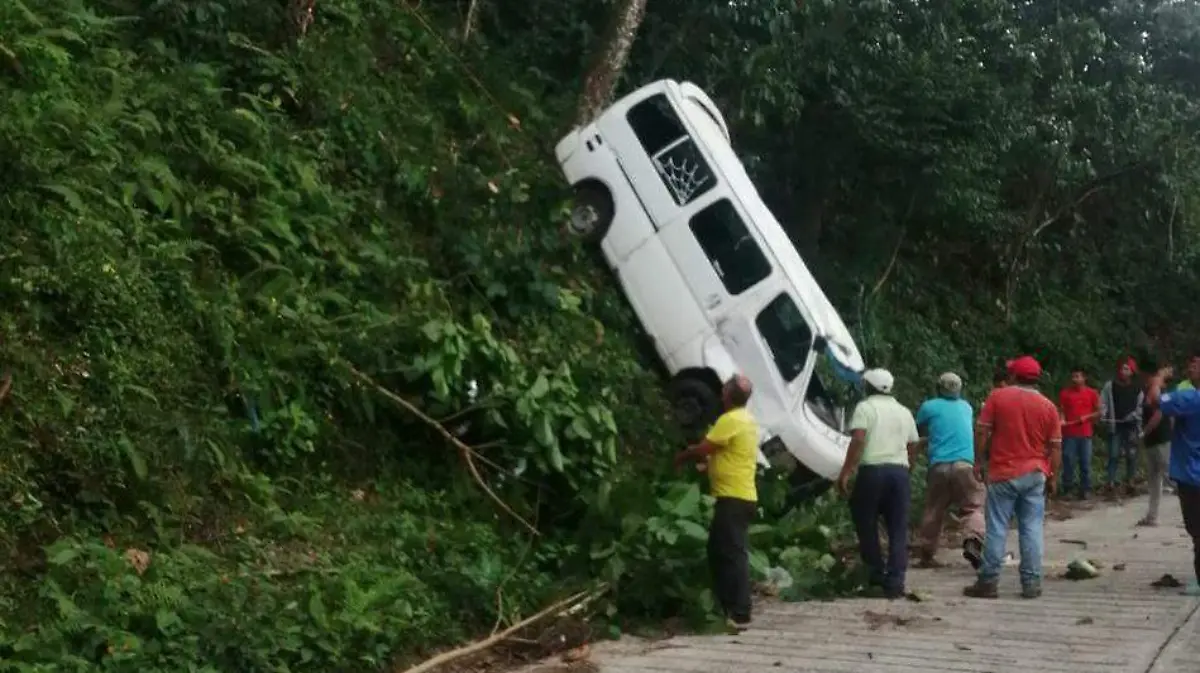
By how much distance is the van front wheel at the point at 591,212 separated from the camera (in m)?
13.9

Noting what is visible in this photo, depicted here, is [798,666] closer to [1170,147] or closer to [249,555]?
[249,555]

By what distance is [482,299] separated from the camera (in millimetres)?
10984

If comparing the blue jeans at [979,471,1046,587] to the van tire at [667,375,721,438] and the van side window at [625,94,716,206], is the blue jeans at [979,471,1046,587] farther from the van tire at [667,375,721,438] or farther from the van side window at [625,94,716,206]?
the van side window at [625,94,716,206]

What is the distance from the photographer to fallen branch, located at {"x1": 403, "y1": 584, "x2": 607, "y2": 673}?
6842 mm

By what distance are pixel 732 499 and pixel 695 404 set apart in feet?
15.4

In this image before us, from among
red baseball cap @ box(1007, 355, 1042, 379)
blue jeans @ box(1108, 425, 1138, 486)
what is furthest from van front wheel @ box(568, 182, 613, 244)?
blue jeans @ box(1108, 425, 1138, 486)

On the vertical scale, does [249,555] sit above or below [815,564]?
above

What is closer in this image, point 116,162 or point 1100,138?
point 116,162

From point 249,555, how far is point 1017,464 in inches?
201

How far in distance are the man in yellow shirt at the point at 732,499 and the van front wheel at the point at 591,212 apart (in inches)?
227

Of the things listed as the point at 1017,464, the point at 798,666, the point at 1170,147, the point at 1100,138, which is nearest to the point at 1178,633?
the point at 1017,464

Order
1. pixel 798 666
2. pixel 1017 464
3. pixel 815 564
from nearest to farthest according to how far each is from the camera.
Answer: pixel 798 666 < pixel 1017 464 < pixel 815 564

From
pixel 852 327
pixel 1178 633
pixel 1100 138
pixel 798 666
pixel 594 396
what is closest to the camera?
pixel 798 666

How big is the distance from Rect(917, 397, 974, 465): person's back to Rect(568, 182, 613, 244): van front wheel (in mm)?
4325
